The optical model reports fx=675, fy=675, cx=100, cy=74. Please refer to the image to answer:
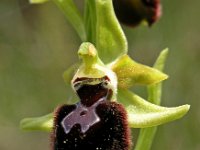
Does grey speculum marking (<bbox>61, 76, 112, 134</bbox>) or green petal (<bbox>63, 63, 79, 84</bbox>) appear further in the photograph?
green petal (<bbox>63, 63, 79, 84</bbox>)

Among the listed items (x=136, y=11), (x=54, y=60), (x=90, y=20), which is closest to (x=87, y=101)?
(x=90, y=20)

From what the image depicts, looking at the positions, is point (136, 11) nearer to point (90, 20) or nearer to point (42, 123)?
point (90, 20)

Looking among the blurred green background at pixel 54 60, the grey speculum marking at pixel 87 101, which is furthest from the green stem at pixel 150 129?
the blurred green background at pixel 54 60

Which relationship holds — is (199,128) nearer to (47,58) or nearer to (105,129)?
(47,58)

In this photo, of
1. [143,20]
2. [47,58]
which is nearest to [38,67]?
[47,58]

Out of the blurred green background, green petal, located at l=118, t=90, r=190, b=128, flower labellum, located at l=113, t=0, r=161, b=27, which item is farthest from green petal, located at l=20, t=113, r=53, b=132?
the blurred green background

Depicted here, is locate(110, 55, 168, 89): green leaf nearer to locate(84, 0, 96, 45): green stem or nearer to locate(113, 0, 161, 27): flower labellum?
locate(84, 0, 96, 45): green stem
